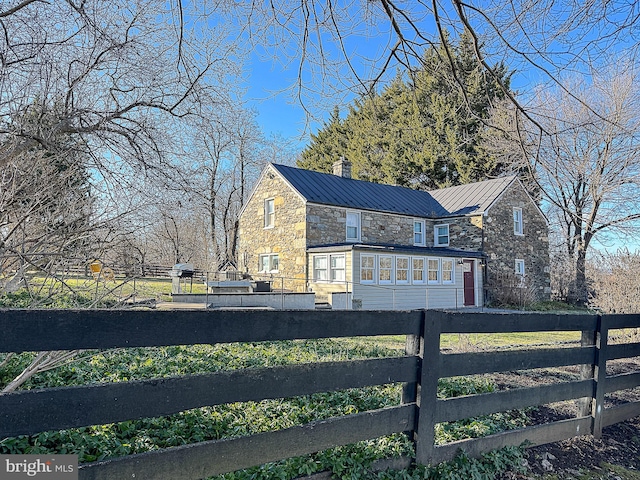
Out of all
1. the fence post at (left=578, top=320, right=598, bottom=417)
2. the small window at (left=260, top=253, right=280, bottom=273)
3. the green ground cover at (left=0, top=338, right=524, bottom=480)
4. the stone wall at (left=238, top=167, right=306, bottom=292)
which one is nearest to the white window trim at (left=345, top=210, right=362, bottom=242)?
the stone wall at (left=238, top=167, right=306, bottom=292)

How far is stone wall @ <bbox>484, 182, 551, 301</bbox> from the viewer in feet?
68.6

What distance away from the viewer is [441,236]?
22.2 m

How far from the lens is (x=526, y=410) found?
4.07 meters

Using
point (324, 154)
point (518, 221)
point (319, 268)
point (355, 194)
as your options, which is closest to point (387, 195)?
point (355, 194)

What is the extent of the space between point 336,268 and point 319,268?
0.93m

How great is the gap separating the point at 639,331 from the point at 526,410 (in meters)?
5.82

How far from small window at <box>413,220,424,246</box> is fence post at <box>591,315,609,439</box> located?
17952 millimetres

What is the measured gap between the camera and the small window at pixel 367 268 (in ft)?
55.3

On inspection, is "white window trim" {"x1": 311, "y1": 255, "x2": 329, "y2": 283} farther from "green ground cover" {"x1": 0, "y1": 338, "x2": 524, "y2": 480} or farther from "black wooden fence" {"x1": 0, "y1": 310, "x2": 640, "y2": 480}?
"black wooden fence" {"x1": 0, "y1": 310, "x2": 640, "y2": 480}

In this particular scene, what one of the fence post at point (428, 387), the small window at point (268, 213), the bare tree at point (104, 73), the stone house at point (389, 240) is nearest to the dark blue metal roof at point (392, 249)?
the stone house at point (389, 240)

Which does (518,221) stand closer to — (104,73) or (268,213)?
(268,213)

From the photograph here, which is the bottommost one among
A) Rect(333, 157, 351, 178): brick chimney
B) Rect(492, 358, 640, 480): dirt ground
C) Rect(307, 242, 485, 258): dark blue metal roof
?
Rect(492, 358, 640, 480): dirt ground

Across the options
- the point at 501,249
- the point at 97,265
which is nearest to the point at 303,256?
the point at 501,249

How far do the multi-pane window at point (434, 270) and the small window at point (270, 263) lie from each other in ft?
22.9
